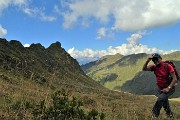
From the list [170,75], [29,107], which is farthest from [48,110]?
[170,75]

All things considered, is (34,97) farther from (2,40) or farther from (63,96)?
(2,40)

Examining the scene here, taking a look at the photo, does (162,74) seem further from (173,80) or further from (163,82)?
(173,80)

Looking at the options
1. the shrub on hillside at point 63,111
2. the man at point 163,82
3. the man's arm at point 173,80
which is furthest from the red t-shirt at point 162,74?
the shrub on hillside at point 63,111

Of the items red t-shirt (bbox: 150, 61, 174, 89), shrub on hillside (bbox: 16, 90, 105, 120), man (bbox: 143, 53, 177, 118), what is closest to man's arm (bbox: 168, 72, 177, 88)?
man (bbox: 143, 53, 177, 118)

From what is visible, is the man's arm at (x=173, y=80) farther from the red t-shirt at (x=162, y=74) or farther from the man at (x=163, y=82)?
the red t-shirt at (x=162, y=74)

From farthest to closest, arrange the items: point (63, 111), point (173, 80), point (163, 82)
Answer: point (163, 82), point (173, 80), point (63, 111)

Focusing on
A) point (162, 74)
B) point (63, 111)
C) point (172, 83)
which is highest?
point (162, 74)

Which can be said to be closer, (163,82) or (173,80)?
(173,80)

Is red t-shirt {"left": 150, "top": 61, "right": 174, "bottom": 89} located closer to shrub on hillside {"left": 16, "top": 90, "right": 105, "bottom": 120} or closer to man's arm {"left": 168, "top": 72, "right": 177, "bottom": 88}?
man's arm {"left": 168, "top": 72, "right": 177, "bottom": 88}

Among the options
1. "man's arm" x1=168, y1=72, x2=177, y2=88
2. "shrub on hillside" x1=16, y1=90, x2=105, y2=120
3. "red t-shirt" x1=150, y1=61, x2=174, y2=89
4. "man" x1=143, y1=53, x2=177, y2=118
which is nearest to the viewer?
"shrub on hillside" x1=16, y1=90, x2=105, y2=120

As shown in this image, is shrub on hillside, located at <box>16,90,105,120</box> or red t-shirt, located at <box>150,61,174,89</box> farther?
red t-shirt, located at <box>150,61,174,89</box>

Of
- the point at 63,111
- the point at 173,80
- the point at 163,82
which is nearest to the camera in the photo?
the point at 63,111

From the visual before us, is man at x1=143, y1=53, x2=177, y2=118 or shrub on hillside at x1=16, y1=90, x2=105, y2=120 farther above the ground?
man at x1=143, y1=53, x2=177, y2=118

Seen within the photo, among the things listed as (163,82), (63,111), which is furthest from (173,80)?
(63,111)
